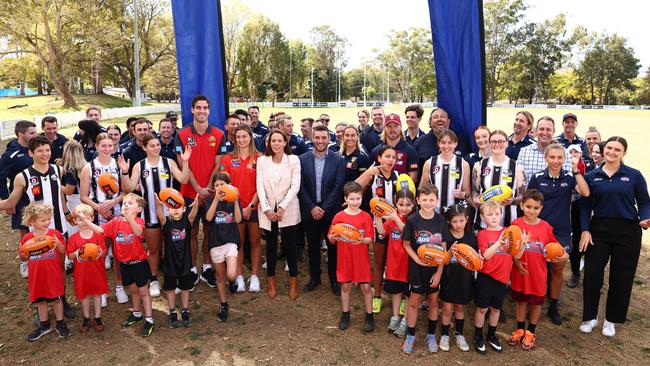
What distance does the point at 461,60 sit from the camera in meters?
5.46

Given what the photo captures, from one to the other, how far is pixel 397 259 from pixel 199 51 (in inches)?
155

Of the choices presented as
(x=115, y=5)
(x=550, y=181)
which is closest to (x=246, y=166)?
(x=550, y=181)

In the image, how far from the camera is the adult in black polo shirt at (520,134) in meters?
5.66

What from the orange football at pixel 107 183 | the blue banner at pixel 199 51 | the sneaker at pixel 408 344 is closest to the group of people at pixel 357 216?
the sneaker at pixel 408 344

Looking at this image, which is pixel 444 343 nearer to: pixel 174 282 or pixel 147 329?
pixel 174 282

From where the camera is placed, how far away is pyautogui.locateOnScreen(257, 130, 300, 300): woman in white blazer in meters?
5.16

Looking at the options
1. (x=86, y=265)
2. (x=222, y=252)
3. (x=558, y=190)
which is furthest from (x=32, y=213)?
(x=558, y=190)

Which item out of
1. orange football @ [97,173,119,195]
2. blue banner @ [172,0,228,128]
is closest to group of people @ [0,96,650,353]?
orange football @ [97,173,119,195]

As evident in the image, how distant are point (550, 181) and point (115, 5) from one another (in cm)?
4527

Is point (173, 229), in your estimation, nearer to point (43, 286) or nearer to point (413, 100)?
point (43, 286)

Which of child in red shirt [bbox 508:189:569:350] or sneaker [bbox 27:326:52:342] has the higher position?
child in red shirt [bbox 508:189:569:350]

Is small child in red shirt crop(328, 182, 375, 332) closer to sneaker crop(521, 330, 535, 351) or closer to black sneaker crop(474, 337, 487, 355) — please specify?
black sneaker crop(474, 337, 487, 355)

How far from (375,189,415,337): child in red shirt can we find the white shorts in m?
1.71

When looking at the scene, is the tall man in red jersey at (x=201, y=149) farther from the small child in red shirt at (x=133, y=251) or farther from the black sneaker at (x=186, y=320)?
the small child in red shirt at (x=133, y=251)
